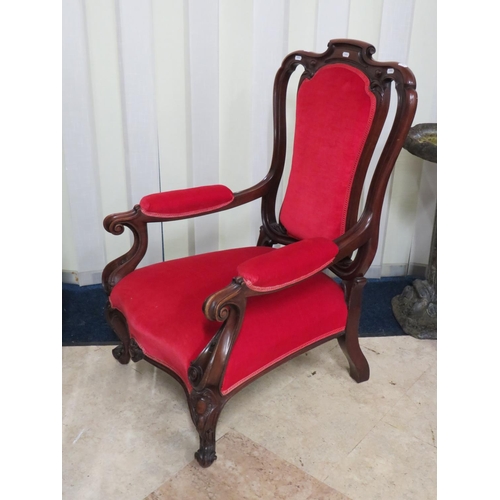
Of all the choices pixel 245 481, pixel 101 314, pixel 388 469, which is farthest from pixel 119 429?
pixel 388 469

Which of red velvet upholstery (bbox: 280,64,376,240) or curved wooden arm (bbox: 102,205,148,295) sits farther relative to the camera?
curved wooden arm (bbox: 102,205,148,295)

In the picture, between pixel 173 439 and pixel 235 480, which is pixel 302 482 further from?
pixel 173 439

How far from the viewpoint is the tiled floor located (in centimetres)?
159

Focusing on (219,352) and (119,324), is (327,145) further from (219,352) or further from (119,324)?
(119,324)

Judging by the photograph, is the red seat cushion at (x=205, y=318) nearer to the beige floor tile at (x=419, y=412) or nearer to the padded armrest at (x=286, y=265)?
the padded armrest at (x=286, y=265)

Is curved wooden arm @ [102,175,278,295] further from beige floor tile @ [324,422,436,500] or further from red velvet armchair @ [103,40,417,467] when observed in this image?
beige floor tile @ [324,422,436,500]

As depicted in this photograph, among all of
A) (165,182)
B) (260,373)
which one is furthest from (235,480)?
(165,182)

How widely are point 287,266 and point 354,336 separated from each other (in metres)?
0.62

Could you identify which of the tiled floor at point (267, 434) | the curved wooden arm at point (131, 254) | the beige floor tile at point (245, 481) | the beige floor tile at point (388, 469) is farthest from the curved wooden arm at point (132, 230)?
the beige floor tile at point (388, 469)

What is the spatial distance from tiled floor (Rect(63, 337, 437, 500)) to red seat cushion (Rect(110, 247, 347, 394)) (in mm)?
304

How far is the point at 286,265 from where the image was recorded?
1464mm

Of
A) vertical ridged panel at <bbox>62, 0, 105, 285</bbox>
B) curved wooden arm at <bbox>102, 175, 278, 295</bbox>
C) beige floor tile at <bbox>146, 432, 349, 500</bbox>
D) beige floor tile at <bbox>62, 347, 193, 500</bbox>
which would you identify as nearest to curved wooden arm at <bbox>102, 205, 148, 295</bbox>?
curved wooden arm at <bbox>102, 175, 278, 295</bbox>

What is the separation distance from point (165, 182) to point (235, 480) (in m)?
1.54

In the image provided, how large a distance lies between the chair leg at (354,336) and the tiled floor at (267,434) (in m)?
0.06
